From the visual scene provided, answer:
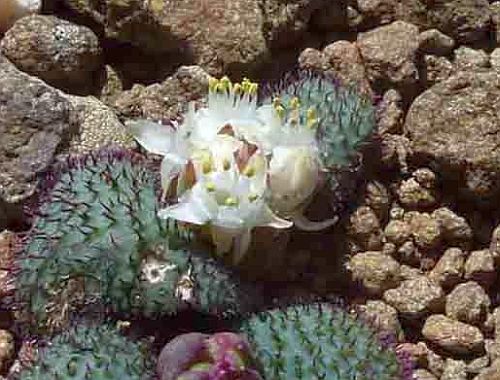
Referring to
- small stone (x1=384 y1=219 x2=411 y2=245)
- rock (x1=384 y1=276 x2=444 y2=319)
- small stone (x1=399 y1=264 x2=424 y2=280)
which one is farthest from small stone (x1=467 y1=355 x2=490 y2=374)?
small stone (x1=384 y1=219 x2=411 y2=245)

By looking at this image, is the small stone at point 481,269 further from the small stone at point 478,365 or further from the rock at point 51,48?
the rock at point 51,48

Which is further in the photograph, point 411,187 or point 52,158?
point 411,187

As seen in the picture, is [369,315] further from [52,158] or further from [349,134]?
[52,158]

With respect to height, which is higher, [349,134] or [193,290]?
[349,134]

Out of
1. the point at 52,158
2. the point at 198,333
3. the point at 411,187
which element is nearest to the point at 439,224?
the point at 411,187

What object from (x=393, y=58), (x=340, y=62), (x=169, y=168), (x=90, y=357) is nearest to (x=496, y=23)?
(x=393, y=58)

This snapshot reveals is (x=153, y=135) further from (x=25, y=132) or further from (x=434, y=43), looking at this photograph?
(x=434, y=43)

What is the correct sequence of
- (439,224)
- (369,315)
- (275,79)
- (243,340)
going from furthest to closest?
(275,79)
(439,224)
(369,315)
(243,340)
